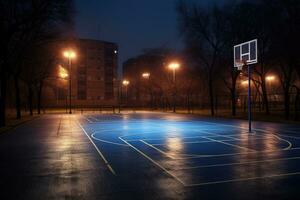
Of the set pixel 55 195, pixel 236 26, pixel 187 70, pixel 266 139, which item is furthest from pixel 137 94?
pixel 55 195

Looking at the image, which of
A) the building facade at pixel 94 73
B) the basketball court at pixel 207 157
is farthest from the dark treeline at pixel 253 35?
the building facade at pixel 94 73

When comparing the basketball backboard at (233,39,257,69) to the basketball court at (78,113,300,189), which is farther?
the basketball backboard at (233,39,257,69)

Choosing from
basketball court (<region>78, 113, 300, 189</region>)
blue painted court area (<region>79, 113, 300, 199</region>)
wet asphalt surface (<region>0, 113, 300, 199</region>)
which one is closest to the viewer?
wet asphalt surface (<region>0, 113, 300, 199</region>)

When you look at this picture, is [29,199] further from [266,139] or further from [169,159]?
[266,139]

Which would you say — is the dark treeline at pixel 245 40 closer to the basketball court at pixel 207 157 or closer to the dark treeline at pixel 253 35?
the dark treeline at pixel 253 35

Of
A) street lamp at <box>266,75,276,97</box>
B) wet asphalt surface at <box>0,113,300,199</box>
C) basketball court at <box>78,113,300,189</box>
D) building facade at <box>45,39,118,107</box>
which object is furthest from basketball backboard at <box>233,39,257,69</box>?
building facade at <box>45,39,118,107</box>

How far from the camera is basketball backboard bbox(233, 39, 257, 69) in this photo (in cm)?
2435

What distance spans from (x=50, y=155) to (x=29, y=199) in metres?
6.49

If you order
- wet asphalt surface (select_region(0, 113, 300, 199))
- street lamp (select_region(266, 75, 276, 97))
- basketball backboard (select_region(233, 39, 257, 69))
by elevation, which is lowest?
wet asphalt surface (select_region(0, 113, 300, 199))

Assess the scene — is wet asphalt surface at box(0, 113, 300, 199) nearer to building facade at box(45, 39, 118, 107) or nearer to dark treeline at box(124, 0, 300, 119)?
dark treeline at box(124, 0, 300, 119)

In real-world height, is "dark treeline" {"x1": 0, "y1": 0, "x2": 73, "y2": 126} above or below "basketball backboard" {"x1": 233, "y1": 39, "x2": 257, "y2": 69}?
above

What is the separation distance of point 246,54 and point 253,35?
1755 centimetres

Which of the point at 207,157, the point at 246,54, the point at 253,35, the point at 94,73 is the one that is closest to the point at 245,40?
the point at 253,35

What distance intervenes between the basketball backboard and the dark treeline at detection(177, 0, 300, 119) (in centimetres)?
773
